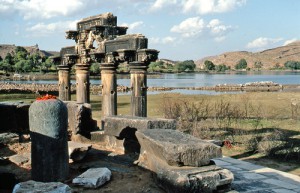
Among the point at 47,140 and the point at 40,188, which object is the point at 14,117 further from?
the point at 40,188

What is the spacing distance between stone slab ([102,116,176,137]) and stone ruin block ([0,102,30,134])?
2435 millimetres

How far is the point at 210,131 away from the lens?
1458 cm

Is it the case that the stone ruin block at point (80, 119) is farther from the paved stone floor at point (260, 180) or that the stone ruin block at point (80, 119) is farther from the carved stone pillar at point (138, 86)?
the paved stone floor at point (260, 180)

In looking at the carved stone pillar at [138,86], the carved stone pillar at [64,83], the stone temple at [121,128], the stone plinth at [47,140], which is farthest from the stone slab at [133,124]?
the carved stone pillar at [64,83]

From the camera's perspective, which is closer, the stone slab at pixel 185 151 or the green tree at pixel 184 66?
the stone slab at pixel 185 151

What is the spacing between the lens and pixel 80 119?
9.48 metres

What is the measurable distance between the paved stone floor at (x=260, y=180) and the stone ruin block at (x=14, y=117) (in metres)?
5.31

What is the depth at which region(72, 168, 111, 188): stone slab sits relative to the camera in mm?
5797

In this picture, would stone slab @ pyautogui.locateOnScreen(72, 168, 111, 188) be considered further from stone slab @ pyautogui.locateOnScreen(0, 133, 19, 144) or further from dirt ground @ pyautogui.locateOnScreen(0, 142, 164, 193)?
stone slab @ pyautogui.locateOnScreen(0, 133, 19, 144)

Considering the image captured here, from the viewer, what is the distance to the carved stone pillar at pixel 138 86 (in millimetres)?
11422

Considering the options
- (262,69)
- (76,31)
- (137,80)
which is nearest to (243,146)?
(137,80)

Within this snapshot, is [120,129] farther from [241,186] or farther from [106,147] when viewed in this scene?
[241,186]

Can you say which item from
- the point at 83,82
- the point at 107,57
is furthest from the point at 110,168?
the point at 83,82

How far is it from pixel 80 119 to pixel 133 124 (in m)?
2.02
